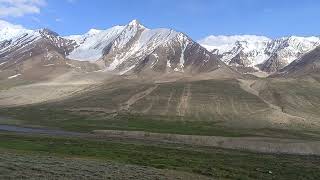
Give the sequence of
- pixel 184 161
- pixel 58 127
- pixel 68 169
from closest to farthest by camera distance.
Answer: pixel 68 169
pixel 184 161
pixel 58 127

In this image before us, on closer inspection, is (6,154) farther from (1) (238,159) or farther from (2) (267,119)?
(2) (267,119)

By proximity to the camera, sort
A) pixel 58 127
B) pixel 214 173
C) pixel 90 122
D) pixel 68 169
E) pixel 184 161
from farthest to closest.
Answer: pixel 90 122 < pixel 58 127 < pixel 184 161 < pixel 214 173 < pixel 68 169

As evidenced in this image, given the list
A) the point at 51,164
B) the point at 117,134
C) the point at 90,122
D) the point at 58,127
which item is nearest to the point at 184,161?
the point at 51,164

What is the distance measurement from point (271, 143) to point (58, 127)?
67907 mm

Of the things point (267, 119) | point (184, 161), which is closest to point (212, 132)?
point (267, 119)

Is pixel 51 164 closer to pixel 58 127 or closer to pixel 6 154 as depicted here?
pixel 6 154

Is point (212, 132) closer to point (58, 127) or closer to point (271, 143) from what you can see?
point (271, 143)

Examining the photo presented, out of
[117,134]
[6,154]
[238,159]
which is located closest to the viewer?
[6,154]

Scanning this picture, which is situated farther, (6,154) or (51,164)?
(6,154)

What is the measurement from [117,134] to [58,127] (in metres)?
27.0

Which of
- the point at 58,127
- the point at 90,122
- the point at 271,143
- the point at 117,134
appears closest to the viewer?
the point at 271,143

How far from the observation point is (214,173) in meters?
66.9

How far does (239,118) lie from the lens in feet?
648

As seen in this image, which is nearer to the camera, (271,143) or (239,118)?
(271,143)
